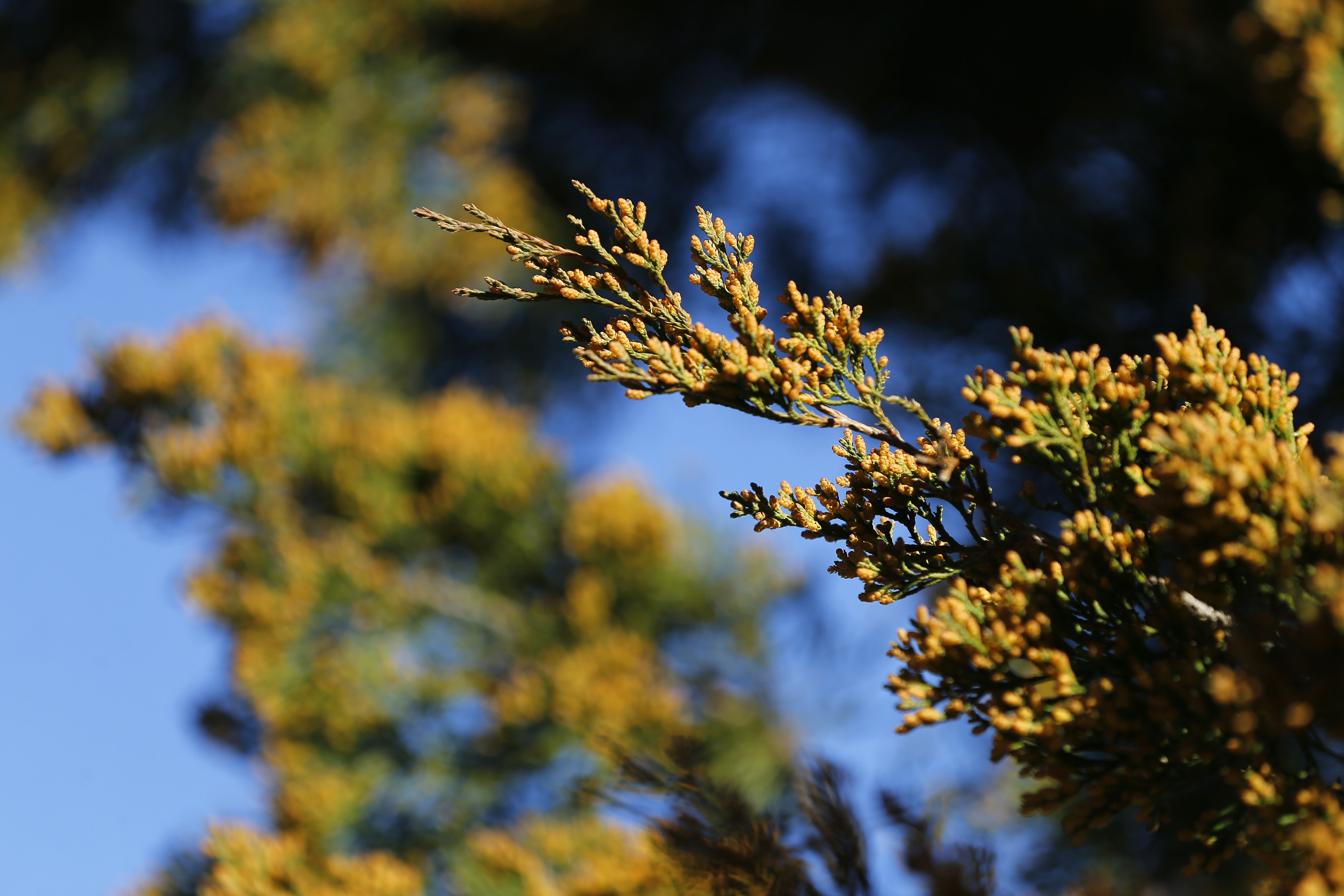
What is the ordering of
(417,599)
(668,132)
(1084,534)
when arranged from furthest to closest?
(668,132) → (417,599) → (1084,534)

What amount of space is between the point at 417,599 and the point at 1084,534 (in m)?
3.83

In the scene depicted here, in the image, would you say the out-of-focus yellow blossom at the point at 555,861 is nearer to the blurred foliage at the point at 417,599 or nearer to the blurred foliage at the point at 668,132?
the blurred foliage at the point at 417,599

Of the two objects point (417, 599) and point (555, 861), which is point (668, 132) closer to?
point (417, 599)

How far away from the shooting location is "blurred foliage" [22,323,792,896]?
4.11 metres

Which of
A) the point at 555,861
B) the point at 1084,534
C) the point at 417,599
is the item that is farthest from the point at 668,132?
the point at 1084,534

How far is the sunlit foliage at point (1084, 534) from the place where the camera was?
1161mm

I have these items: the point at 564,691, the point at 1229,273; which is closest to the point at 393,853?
the point at 564,691

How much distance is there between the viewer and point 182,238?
631cm

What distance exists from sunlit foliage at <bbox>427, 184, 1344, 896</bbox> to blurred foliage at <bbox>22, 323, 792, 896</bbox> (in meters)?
2.44

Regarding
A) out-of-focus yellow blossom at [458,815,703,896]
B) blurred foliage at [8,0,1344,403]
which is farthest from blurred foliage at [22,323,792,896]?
blurred foliage at [8,0,1344,403]

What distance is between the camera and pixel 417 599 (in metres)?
4.65

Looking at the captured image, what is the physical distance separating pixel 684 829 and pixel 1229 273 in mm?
2750

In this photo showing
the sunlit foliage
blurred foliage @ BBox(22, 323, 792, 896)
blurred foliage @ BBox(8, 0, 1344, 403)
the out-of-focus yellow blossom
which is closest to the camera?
the sunlit foliage

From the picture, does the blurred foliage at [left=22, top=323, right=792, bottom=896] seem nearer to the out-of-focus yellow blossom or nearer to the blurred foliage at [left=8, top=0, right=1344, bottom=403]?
the out-of-focus yellow blossom
